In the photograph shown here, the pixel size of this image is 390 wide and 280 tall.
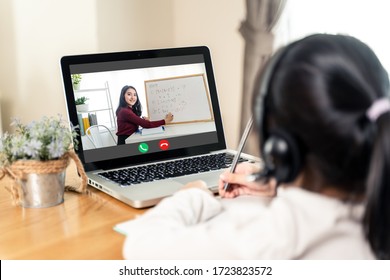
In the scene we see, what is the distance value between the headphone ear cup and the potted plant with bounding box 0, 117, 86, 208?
0.41m

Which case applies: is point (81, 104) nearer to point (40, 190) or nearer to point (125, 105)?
point (125, 105)

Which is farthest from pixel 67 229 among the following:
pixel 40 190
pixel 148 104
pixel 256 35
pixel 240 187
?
pixel 256 35

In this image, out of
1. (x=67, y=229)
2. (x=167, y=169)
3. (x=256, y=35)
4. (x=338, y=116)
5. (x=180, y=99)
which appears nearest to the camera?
(x=338, y=116)

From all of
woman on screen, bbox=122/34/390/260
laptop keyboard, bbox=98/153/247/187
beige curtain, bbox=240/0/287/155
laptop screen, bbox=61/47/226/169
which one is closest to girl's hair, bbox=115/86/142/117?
laptop screen, bbox=61/47/226/169

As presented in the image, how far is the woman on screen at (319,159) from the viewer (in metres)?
0.42

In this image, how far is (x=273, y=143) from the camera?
44 cm

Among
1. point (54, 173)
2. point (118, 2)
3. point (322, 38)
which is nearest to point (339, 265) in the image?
point (322, 38)

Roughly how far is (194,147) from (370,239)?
61 cm

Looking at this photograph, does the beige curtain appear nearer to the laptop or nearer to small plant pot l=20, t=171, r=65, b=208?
the laptop

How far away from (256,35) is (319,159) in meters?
0.97

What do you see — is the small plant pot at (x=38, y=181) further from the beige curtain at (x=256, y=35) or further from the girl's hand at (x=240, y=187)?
the beige curtain at (x=256, y=35)

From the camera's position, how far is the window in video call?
95cm

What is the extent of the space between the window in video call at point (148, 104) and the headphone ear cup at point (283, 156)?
550mm

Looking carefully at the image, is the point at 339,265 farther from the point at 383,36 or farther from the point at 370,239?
the point at 383,36
